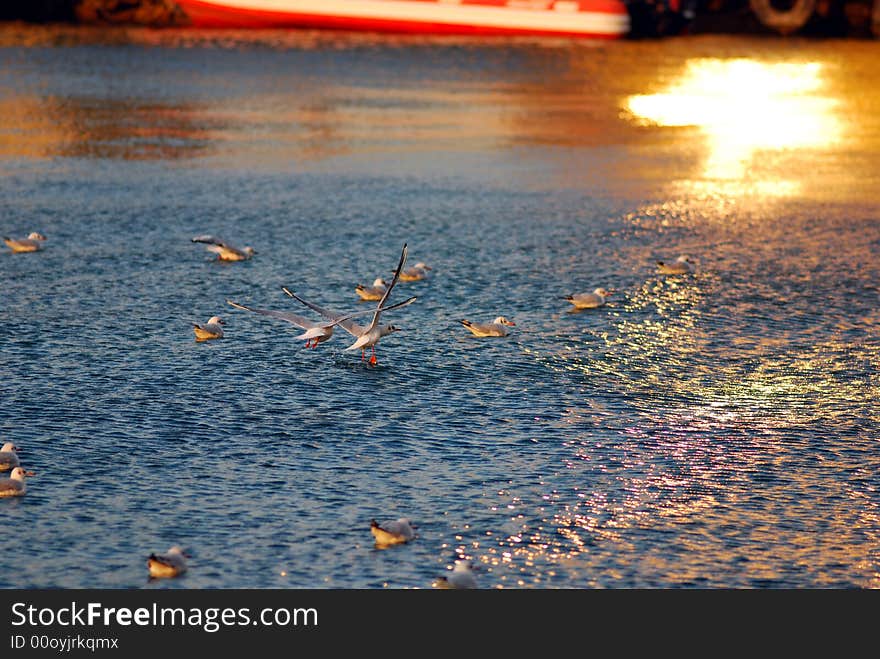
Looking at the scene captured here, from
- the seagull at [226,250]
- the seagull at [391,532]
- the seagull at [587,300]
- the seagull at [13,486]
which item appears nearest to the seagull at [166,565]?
the seagull at [391,532]

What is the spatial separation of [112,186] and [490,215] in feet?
30.8

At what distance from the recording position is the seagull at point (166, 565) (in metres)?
14.1

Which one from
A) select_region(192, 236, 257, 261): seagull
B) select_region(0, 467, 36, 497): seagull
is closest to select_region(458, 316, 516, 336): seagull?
select_region(192, 236, 257, 261): seagull

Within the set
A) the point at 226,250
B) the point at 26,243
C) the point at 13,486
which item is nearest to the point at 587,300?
the point at 226,250

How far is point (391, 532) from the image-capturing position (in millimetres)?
14992

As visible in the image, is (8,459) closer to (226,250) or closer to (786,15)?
(226,250)

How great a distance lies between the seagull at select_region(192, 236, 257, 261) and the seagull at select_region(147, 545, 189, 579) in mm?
13720

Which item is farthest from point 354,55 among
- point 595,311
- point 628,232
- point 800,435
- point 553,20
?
point 800,435

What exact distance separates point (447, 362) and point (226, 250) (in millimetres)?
7572

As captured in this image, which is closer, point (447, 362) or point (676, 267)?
point (447, 362)

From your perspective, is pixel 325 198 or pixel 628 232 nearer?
pixel 628 232

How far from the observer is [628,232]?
1241 inches

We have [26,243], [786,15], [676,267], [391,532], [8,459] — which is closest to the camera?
[391,532]

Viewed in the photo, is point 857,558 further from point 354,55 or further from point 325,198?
point 354,55
